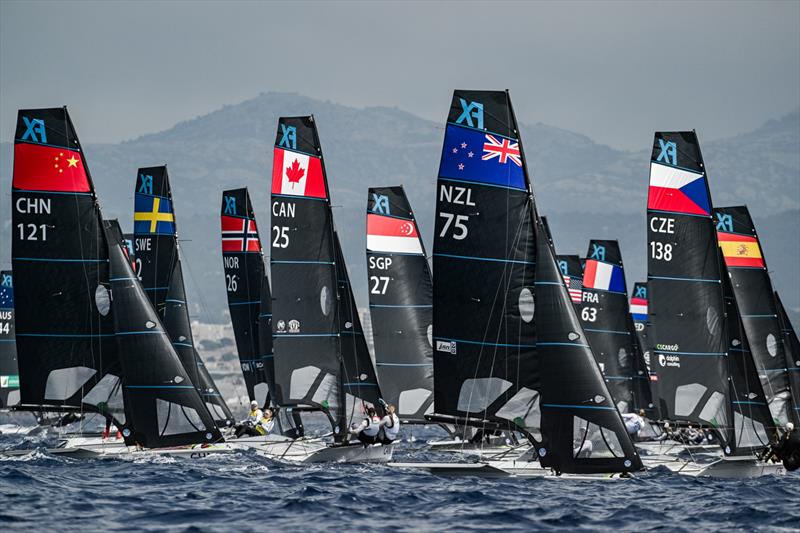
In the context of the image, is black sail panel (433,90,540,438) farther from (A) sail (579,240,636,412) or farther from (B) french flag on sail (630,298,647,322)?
(B) french flag on sail (630,298,647,322)

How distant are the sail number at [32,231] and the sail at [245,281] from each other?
1357 centimetres

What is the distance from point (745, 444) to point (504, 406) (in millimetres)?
7802

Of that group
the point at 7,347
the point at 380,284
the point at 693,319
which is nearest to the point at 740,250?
the point at 693,319

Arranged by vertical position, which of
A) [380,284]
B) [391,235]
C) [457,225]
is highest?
[391,235]

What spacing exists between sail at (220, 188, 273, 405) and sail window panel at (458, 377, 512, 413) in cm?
1810

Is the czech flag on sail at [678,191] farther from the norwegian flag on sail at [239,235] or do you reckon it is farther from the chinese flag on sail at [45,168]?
the norwegian flag on sail at [239,235]

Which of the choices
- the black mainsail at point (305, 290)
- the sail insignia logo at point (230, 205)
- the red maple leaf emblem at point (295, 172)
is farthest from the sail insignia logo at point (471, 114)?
the sail insignia logo at point (230, 205)

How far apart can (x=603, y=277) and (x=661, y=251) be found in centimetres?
1457

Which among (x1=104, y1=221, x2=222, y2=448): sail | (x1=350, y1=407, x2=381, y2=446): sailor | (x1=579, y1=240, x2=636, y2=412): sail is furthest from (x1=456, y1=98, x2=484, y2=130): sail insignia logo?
A: (x1=579, y1=240, x2=636, y2=412): sail

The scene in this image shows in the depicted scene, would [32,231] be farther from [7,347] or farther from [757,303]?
[7,347]

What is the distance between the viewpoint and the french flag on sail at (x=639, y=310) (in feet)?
196

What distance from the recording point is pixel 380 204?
42.7m

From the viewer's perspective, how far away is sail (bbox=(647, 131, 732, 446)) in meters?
32.8

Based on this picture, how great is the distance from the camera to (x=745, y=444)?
31906 mm
